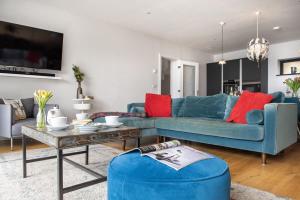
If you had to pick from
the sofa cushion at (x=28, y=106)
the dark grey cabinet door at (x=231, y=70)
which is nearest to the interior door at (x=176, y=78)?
the dark grey cabinet door at (x=231, y=70)

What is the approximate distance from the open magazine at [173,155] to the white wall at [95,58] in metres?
3.39

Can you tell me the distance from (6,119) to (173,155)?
277cm

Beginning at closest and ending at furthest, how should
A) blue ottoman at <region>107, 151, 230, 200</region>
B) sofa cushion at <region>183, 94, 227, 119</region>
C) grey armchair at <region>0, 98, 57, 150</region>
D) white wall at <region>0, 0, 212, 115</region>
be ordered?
1. blue ottoman at <region>107, 151, 230, 200</region>
2. grey armchair at <region>0, 98, 57, 150</region>
3. sofa cushion at <region>183, 94, 227, 119</region>
4. white wall at <region>0, 0, 212, 115</region>

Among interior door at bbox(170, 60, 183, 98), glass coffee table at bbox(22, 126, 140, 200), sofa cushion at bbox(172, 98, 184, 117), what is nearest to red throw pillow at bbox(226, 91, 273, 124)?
sofa cushion at bbox(172, 98, 184, 117)

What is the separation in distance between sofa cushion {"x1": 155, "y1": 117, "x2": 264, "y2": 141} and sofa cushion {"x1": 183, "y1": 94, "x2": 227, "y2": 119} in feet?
2.02

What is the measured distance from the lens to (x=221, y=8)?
4031 millimetres

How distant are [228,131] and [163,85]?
16.5ft

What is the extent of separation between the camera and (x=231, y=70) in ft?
22.6

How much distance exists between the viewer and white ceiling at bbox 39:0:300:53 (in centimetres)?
388

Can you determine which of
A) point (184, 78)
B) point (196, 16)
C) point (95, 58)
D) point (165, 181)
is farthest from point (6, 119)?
point (184, 78)

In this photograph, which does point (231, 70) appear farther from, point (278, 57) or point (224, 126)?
point (224, 126)

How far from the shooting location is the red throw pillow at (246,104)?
103 inches

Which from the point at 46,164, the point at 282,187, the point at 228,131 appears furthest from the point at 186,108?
the point at 46,164

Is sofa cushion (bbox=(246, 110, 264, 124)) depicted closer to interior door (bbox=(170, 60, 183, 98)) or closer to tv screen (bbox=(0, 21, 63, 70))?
tv screen (bbox=(0, 21, 63, 70))
